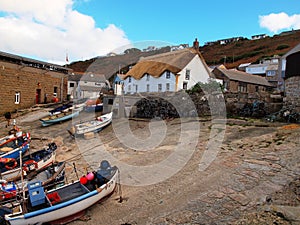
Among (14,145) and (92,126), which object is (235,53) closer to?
(92,126)

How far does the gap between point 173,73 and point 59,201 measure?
69.6 ft

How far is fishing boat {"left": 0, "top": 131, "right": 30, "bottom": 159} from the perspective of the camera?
12263mm

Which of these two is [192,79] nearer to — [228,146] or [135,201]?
[228,146]

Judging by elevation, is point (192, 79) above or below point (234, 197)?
above

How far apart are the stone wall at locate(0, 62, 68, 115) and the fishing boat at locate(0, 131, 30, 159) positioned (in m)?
13.1

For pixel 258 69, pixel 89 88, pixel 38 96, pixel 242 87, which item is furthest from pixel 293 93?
pixel 258 69

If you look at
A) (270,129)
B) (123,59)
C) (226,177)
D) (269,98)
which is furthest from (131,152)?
(123,59)

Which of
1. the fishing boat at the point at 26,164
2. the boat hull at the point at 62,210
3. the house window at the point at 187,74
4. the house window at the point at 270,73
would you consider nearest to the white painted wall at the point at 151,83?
the house window at the point at 187,74

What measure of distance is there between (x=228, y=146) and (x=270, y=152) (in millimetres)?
2032

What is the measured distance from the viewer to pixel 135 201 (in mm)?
7324

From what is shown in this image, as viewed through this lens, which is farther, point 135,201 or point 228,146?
point 228,146

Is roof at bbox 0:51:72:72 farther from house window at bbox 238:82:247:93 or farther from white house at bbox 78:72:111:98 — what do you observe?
house window at bbox 238:82:247:93

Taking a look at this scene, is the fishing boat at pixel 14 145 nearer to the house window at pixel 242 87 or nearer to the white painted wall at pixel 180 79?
the white painted wall at pixel 180 79

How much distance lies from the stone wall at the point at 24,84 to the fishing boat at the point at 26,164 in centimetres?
1555
